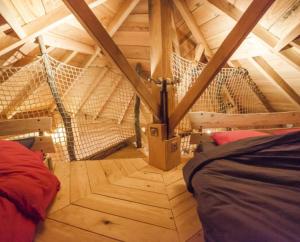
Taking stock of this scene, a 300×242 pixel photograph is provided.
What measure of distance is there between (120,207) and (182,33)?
2485 millimetres

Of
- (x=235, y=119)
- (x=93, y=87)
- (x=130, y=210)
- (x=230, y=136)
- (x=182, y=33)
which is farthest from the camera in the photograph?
(x=93, y=87)

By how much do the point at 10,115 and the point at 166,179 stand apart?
9.87 ft

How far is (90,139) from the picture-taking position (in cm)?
399

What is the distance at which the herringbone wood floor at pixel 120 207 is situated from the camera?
1076 millimetres

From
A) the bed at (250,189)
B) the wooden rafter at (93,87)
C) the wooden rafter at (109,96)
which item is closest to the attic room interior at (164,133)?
the bed at (250,189)

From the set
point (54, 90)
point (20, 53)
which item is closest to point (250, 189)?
point (54, 90)

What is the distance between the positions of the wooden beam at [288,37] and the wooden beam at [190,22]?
911 millimetres

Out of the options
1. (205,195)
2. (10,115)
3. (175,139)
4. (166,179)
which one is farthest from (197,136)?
(10,115)

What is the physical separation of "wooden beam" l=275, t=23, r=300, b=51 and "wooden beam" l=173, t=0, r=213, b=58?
0.91m

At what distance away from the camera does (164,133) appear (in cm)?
190

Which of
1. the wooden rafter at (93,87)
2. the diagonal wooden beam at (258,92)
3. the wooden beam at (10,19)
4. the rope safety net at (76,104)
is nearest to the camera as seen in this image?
the wooden beam at (10,19)

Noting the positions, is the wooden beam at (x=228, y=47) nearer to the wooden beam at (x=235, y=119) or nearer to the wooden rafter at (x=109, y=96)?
the wooden beam at (x=235, y=119)

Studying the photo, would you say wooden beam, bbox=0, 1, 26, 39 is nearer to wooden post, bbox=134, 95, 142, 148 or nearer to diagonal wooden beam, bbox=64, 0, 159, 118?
diagonal wooden beam, bbox=64, 0, 159, 118

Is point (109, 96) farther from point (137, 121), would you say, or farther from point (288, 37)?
point (288, 37)
